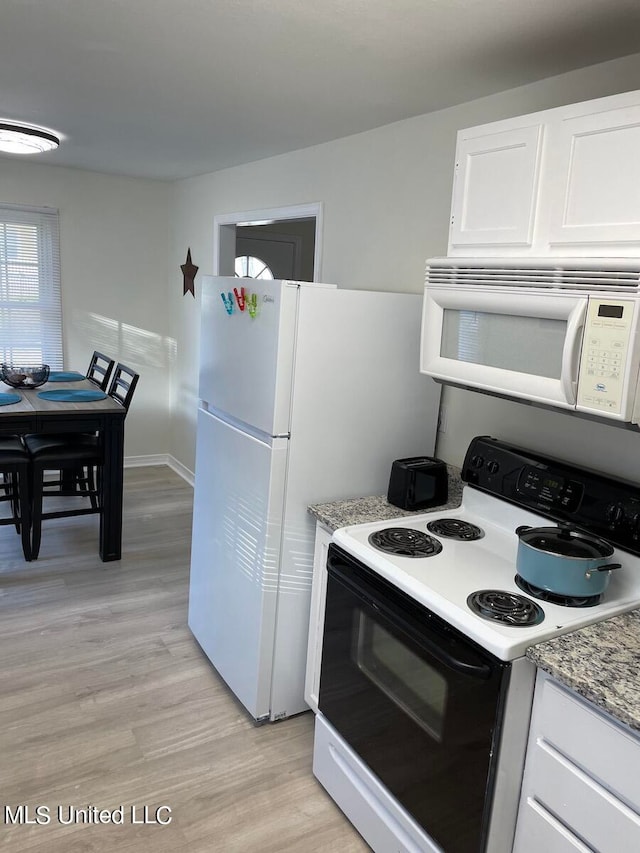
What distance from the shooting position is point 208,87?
238 cm

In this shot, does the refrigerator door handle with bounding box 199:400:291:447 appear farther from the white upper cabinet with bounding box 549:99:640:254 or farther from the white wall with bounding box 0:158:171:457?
the white wall with bounding box 0:158:171:457

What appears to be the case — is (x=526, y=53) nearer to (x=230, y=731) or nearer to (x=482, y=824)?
(x=482, y=824)

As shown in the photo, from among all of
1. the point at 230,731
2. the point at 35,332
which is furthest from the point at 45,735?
the point at 35,332

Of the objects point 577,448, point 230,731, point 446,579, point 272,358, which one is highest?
point 272,358

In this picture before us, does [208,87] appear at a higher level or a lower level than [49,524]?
higher

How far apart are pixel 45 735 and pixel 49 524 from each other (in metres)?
2.06

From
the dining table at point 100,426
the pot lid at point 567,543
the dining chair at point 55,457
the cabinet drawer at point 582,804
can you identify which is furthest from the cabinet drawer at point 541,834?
the dining chair at point 55,457

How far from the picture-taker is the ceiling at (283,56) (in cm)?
165

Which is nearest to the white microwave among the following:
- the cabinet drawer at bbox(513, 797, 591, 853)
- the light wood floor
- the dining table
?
the cabinet drawer at bbox(513, 797, 591, 853)

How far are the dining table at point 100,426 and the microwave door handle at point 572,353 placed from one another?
2600mm

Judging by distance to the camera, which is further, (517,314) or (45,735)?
(45,735)

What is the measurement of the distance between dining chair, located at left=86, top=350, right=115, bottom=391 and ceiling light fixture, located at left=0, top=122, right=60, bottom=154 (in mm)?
1337

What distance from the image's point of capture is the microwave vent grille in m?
1.40

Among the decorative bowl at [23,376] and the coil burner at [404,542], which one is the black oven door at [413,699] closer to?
the coil burner at [404,542]
